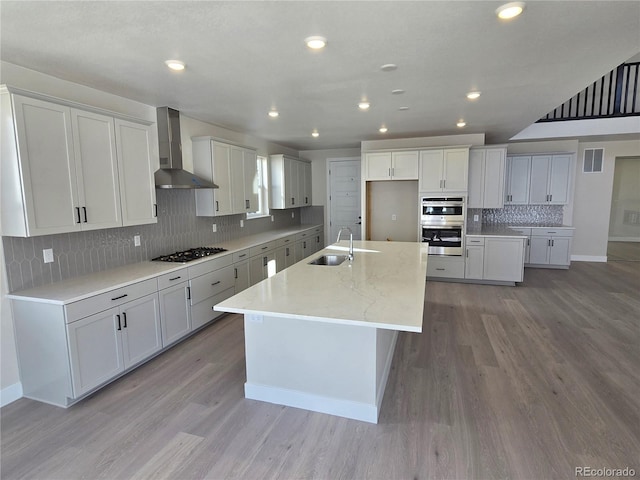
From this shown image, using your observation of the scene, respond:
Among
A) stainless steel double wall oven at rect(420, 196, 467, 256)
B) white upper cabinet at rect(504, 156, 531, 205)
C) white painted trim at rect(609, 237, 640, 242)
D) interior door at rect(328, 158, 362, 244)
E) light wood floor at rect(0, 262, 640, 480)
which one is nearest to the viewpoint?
light wood floor at rect(0, 262, 640, 480)

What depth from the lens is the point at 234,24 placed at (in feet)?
6.61

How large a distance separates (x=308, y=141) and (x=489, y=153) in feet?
10.2

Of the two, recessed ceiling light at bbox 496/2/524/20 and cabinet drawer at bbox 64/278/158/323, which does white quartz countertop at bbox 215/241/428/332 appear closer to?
cabinet drawer at bbox 64/278/158/323

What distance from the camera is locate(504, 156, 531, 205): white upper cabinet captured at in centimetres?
674

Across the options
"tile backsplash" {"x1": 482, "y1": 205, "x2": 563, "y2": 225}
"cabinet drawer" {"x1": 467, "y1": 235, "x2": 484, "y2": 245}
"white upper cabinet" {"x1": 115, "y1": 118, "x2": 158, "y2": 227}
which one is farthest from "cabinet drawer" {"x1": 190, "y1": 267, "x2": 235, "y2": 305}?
"tile backsplash" {"x1": 482, "y1": 205, "x2": 563, "y2": 225}

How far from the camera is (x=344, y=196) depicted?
7426 millimetres

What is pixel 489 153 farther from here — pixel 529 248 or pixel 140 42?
pixel 140 42

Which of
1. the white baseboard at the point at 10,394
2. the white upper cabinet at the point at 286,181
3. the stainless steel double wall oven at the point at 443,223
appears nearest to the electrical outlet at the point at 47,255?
the white baseboard at the point at 10,394

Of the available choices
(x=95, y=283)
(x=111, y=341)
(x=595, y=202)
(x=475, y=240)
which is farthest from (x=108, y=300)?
(x=595, y=202)

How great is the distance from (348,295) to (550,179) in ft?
20.4

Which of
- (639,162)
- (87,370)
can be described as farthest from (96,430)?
(639,162)

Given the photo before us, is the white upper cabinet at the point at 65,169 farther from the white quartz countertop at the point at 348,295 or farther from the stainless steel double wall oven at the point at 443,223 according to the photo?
the stainless steel double wall oven at the point at 443,223

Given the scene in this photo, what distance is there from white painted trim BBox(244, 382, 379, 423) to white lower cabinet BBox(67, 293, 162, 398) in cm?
110

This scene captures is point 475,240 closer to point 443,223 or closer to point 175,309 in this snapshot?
point 443,223
